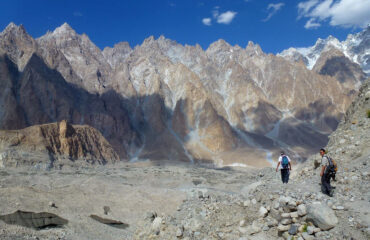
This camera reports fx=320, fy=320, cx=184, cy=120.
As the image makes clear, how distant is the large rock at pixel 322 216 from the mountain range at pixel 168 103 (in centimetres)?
11038

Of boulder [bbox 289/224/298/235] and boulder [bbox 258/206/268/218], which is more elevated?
boulder [bbox 258/206/268/218]

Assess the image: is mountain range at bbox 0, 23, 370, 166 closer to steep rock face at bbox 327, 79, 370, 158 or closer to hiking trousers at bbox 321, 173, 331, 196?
steep rock face at bbox 327, 79, 370, 158

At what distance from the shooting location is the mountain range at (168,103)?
124 metres

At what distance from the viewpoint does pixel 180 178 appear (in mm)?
60000

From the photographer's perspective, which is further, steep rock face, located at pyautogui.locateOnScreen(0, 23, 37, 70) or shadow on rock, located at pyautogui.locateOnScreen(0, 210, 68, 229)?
steep rock face, located at pyautogui.locateOnScreen(0, 23, 37, 70)

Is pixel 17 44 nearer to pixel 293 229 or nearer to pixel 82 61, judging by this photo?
pixel 82 61

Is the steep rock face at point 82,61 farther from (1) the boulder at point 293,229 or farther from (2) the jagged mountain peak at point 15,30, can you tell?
(1) the boulder at point 293,229

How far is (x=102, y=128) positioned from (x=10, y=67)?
43.5 metres

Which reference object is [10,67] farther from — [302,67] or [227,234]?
[302,67]

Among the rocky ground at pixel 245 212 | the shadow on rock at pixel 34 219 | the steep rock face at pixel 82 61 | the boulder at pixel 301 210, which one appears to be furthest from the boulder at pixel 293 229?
the steep rock face at pixel 82 61

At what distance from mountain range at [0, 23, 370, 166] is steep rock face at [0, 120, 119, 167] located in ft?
78.3

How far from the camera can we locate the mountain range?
407ft

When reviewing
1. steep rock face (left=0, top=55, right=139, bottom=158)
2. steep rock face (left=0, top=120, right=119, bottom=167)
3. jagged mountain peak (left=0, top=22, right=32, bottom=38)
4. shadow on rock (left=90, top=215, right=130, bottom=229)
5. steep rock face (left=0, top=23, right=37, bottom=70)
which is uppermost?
jagged mountain peak (left=0, top=22, right=32, bottom=38)

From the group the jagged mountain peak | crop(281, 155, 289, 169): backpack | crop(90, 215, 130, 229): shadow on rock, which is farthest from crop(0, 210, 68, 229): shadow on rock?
the jagged mountain peak
